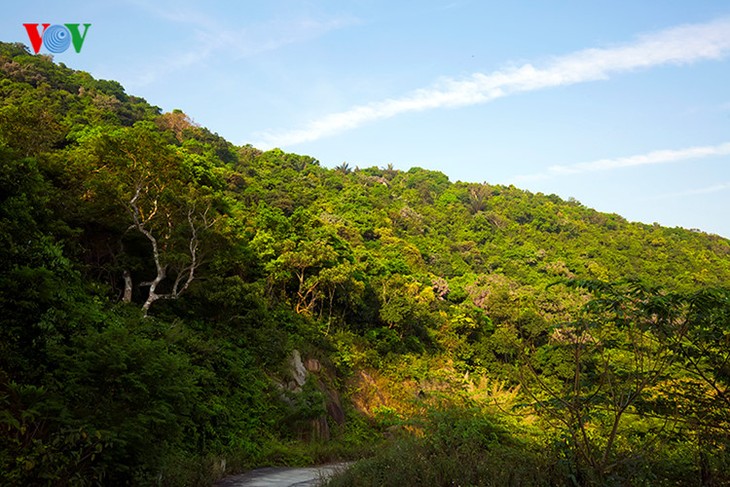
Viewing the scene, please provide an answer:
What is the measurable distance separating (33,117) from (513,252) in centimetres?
4962

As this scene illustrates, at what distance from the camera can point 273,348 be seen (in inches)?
650

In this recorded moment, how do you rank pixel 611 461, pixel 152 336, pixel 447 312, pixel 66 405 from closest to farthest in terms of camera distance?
1. pixel 611 461
2. pixel 66 405
3. pixel 152 336
4. pixel 447 312

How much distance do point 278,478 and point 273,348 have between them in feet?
24.1

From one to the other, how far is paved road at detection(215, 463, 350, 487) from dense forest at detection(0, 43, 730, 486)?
23.2 inches

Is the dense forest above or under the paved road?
above

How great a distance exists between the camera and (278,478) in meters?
9.38

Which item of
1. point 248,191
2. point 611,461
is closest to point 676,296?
point 611,461

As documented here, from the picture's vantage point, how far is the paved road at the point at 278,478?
27.1ft

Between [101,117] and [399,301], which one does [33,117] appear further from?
[101,117]

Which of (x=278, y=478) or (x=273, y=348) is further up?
(x=273, y=348)

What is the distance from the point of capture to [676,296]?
4.08 metres

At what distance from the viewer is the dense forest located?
4.86 metres

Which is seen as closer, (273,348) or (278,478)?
(278,478)

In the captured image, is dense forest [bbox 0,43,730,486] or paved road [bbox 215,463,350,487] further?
paved road [bbox 215,463,350,487]
